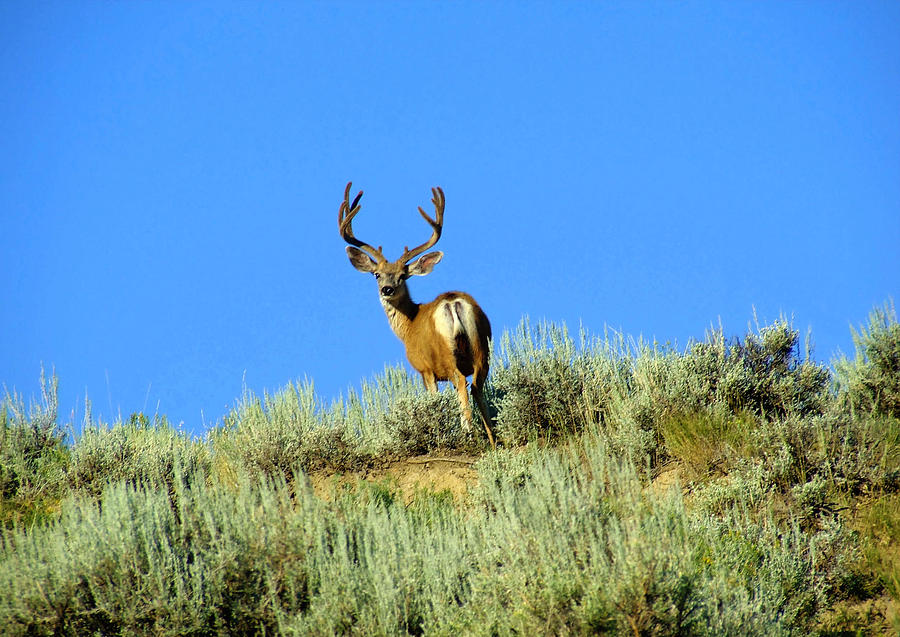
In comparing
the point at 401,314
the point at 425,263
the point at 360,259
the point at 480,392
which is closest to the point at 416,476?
the point at 480,392

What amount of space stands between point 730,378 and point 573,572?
14.4 feet

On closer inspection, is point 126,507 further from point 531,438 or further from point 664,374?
point 664,374

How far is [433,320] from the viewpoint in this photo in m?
9.98

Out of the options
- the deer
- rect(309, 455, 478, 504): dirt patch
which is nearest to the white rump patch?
the deer

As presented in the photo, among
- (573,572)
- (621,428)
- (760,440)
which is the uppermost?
(621,428)

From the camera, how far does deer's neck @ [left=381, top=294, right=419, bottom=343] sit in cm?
1100

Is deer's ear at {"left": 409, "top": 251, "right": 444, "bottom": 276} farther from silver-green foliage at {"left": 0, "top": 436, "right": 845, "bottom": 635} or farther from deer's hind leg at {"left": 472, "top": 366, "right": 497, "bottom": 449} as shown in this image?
silver-green foliage at {"left": 0, "top": 436, "right": 845, "bottom": 635}

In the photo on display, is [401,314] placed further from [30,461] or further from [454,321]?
[30,461]

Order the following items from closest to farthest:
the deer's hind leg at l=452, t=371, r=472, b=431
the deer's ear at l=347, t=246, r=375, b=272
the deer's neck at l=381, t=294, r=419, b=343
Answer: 1. the deer's hind leg at l=452, t=371, r=472, b=431
2. the deer's neck at l=381, t=294, r=419, b=343
3. the deer's ear at l=347, t=246, r=375, b=272

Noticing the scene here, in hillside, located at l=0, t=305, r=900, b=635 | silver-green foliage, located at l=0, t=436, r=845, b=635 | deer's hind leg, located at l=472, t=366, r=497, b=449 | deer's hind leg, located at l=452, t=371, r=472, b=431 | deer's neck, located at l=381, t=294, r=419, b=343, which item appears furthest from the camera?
deer's neck, located at l=381, t=294, r=419, b=343

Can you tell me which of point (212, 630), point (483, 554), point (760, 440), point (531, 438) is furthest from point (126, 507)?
point (760, 440)

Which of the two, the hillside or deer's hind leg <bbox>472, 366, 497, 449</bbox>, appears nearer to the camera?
the hillside

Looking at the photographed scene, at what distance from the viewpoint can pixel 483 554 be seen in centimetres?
550

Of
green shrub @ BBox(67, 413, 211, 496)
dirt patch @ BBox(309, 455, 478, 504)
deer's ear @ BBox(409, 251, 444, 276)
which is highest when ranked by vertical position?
deer's ear @ BBox(409, 251, 444, 276)
